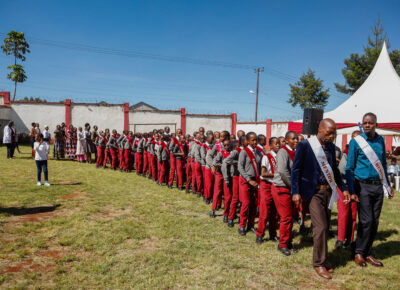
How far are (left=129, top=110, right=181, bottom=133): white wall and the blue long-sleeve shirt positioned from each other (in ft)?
71.7

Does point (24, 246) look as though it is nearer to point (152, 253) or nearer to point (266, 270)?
point (152, 253)

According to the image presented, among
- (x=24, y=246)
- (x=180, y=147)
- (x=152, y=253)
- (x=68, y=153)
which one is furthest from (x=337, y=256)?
(x=68, y=153)

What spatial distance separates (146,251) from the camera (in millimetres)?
4340

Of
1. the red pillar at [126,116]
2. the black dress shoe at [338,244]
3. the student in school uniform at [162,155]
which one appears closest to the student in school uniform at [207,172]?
the student in school uniform at [162,155]

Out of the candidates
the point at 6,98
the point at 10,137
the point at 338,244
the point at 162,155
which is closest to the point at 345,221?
the point at 338,244

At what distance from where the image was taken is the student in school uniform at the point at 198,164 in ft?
26.2

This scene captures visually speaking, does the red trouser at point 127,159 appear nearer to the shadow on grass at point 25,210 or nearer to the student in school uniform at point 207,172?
the student in school uniform at point 207,172

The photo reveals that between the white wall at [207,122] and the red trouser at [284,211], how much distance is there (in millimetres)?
21906

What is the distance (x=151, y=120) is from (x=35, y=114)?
9538mm

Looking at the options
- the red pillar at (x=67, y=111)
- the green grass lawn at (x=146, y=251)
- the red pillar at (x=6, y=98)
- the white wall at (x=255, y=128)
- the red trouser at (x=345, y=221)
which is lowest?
the green grass lawn at (x=146, y=251)

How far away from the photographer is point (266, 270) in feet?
12.6

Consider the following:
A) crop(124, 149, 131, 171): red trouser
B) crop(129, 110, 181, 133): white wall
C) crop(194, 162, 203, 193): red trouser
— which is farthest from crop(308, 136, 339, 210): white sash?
crop(129, 110, 181, 133): white wall

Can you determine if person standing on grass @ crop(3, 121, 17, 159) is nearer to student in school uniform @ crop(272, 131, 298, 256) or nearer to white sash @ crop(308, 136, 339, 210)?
student in school uniform @ crop(272, 131, 298, 256)

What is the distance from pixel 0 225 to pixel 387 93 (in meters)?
16.6
